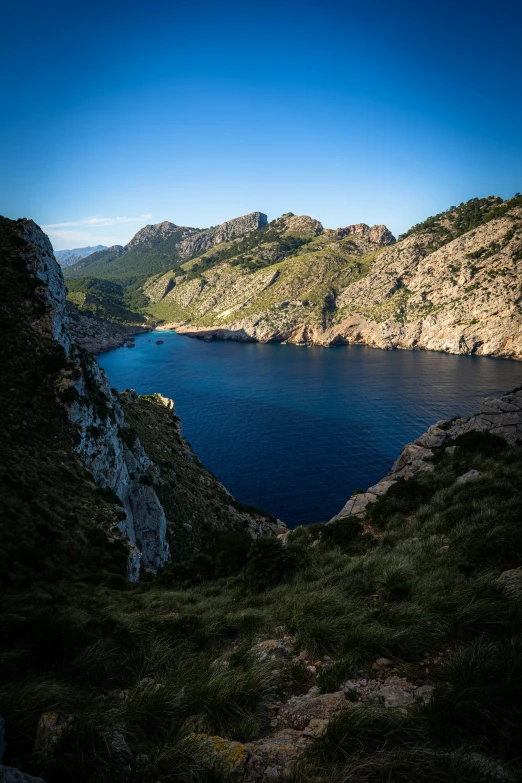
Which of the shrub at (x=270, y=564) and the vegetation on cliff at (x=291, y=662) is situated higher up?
the vegetation on cliff at (x=291, y=662)

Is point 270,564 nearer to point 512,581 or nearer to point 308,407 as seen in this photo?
point 512,581

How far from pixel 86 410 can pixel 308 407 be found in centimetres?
7506

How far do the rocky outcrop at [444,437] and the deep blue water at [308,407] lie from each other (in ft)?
94.3

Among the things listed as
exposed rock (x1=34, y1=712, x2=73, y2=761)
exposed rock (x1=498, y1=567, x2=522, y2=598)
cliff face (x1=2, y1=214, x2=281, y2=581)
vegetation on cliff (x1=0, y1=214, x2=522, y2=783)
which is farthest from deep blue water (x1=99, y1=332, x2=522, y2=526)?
exposed rock (x1=34, y1=712, x2=73, y2=761)

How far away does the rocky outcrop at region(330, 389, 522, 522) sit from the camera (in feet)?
76.1

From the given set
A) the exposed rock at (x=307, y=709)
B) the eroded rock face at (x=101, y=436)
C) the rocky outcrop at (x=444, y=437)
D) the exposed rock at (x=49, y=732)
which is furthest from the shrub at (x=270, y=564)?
the eroded rock face at (x=101, y=436)

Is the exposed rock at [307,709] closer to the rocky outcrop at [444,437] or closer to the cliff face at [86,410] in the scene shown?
the rocky outcrop at [444,437]

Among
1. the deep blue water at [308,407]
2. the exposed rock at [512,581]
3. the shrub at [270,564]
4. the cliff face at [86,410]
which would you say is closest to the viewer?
the exposed rock at [512,581]

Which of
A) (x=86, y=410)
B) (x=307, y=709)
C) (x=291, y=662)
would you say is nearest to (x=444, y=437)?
(x=291, y=662)

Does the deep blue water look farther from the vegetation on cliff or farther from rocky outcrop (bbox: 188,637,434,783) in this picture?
rocky outcrop (bbox: 188,637,434,783)

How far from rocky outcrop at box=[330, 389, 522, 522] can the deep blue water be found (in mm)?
28736

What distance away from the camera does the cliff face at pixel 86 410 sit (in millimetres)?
27125

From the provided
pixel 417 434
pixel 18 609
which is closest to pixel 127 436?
pixel 18 609

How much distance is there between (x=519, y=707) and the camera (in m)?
3.81
